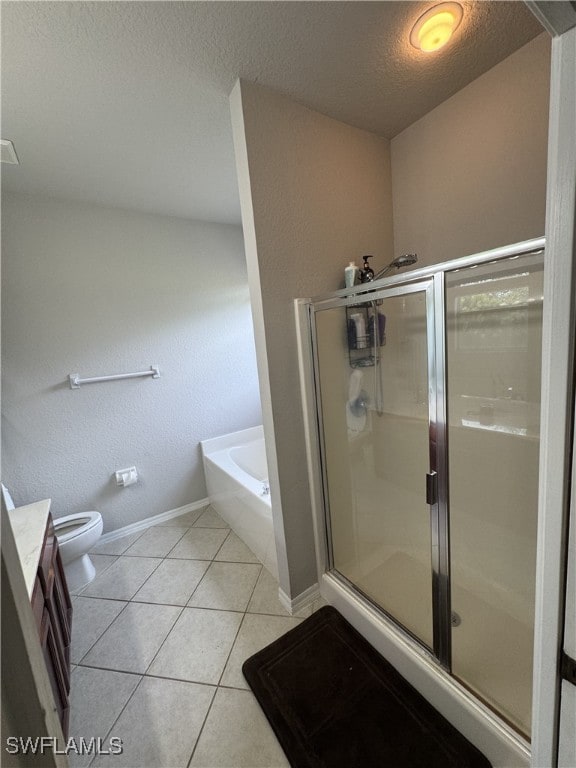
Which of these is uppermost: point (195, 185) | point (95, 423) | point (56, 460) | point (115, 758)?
point (195, 185)

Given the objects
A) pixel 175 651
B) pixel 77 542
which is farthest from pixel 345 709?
pixel 77 542

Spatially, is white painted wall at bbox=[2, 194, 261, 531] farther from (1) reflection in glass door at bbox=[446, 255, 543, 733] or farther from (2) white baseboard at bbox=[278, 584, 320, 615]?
(1) reflection in glass door at bbox=[446, 255, 543, 733]

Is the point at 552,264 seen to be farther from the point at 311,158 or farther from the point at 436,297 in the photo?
the point at 311,158

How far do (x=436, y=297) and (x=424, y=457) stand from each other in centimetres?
92

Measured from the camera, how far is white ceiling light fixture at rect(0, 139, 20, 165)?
1.46 m

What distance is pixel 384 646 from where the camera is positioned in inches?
53.2

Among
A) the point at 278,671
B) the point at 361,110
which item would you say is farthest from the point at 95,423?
the point at 361,110

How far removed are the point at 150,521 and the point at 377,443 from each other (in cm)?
197

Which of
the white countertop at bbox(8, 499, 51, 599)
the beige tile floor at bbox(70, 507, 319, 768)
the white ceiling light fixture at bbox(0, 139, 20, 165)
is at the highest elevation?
the white ceiling light fixture at bbox(0, 139, 20, 165)

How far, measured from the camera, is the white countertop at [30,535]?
1.06 metres

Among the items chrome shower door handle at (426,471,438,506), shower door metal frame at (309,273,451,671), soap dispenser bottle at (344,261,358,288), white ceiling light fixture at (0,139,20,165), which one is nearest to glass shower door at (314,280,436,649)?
soap dispenser bottle at (344,261,358,288)

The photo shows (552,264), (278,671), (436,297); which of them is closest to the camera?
(552,264)

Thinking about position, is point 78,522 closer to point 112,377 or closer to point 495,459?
point 112,377

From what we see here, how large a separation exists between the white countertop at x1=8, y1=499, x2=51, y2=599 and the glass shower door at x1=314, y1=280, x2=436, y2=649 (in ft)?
4.14
